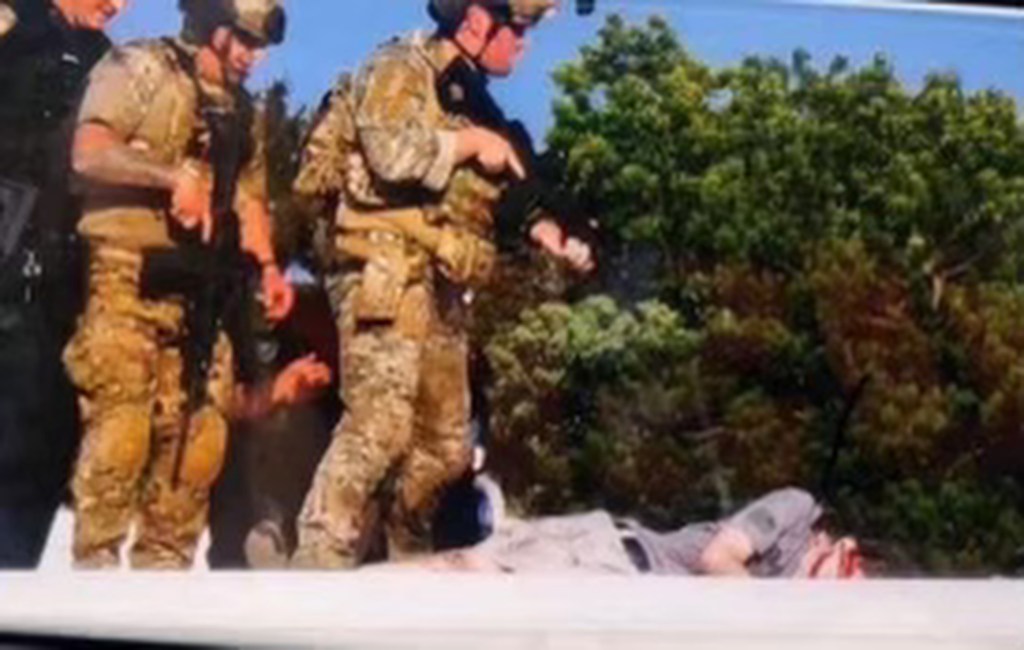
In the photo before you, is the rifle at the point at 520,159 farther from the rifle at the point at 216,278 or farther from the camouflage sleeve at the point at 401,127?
the rifle at the point at 216,278

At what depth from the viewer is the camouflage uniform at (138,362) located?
3.62m

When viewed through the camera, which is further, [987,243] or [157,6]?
[987,243]

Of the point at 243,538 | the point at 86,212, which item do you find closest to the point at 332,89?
the point at 86,212

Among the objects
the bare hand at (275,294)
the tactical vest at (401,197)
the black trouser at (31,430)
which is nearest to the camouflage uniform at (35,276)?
the black trouser at (31,430)

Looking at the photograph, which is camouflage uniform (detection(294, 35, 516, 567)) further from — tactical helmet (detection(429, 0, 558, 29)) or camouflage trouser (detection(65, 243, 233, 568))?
camouflage trouser (detection(65, 243, 233, 568))

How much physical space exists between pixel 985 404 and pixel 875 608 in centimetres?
46

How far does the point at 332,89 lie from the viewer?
12.3 feet

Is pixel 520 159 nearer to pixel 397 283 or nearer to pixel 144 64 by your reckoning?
pixel 397 283

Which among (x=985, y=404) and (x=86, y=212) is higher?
(x=86, y=212)

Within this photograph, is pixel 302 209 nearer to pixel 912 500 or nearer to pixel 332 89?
pixel 332 89

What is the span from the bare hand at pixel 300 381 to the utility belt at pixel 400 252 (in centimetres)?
12

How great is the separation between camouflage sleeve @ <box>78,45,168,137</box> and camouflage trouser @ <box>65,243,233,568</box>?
0.23 metres

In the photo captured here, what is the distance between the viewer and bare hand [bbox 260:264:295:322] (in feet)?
12.1

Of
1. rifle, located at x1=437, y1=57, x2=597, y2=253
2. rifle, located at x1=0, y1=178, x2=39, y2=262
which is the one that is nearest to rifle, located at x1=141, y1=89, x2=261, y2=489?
rifle, located at x1=0, y1=178, x2=39, y2=262
